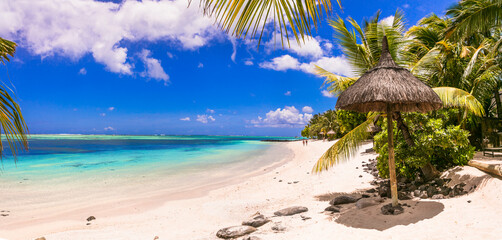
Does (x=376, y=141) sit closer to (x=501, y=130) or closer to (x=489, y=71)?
(x=489, y=71)

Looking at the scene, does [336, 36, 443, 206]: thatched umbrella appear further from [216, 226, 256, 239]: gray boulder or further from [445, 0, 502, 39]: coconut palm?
[216, 226, 256, 239]: gray boulder

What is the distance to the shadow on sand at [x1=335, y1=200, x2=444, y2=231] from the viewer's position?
463 cm

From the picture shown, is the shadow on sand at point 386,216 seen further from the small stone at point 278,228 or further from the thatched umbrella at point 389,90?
the small stone at point 278,228

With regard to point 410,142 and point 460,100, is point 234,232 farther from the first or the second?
point 460,100

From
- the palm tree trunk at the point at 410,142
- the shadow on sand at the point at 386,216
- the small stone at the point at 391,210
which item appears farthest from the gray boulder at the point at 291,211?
the palm tree trunk at the point at 410,142

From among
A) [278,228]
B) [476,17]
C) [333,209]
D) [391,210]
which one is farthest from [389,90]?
[476,17]

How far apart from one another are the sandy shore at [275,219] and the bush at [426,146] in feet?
2.32

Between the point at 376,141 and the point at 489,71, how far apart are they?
18.6ft

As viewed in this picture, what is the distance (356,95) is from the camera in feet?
16.1

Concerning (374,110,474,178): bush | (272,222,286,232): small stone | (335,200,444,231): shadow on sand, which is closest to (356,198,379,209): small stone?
(335,200,444,231): shadow on sand

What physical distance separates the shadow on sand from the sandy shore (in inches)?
3.8

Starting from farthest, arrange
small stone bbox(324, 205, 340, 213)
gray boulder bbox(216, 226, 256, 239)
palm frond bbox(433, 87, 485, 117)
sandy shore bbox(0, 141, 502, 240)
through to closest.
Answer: palm frond bbox(433, 87, 485, 117), small stone bbox(324, 205, 340, 213), gray boulder bbox(216, 226, 256, 239), sandy shore bbox(0, 141, 502, 240)

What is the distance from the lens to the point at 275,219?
18.9ft

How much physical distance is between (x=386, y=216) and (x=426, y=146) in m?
2.51
